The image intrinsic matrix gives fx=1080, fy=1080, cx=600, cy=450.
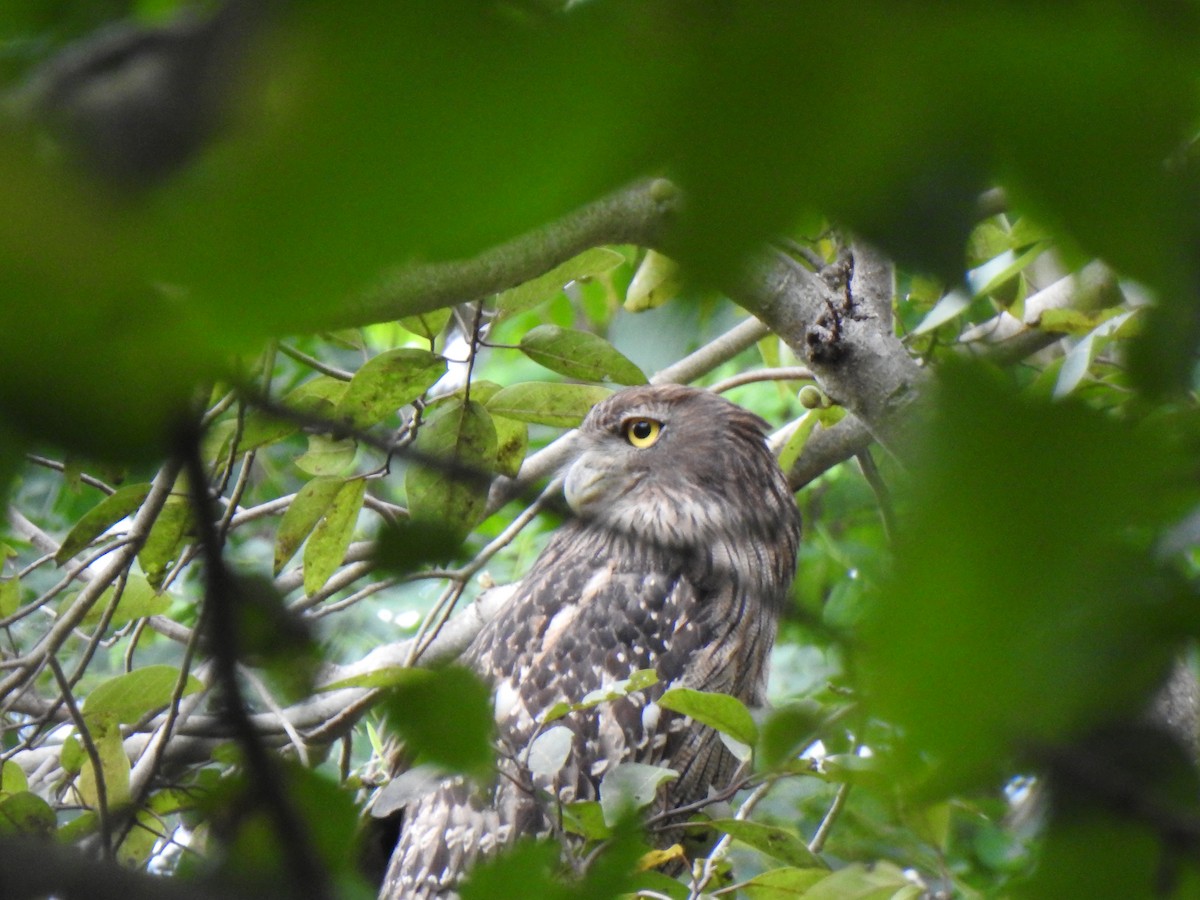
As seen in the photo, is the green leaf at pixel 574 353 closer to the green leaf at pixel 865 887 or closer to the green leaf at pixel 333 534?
the green leaf at pixel 333 534

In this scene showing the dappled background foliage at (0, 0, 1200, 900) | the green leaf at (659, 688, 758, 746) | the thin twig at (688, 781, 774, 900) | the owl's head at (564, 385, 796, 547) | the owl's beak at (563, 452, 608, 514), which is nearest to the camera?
the dappled background foliage at (0, 0, 1200, 900)

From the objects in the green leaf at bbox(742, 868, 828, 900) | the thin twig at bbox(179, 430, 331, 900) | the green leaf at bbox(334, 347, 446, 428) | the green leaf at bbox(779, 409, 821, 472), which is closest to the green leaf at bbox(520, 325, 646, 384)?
the green leaf at bbox(334, 347, 446, 428)

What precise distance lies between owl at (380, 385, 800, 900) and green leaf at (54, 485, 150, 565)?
99 centimetres

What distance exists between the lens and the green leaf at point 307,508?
197 cm

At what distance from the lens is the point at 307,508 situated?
1.98 meters

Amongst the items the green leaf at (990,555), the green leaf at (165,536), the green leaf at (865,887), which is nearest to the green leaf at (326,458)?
the green leaf at (165,536)

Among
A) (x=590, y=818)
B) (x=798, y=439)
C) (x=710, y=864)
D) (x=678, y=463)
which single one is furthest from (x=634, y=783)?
(x=678, y=463)

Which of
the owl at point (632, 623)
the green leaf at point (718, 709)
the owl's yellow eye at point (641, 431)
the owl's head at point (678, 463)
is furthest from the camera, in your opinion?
the owl's yellow eye at point (641, 431)

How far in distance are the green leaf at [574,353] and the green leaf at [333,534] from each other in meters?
0.44

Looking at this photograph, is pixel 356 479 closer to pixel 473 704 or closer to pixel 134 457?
pixel 473 704

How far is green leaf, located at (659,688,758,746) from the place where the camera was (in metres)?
1.46

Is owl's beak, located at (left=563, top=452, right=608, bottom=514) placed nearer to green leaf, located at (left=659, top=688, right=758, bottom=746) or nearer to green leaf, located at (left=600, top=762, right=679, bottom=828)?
green leaf, located at (left=600, top=762, right=679, bottom=828)

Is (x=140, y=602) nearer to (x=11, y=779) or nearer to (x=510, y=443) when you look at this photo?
(x=11, y=779)

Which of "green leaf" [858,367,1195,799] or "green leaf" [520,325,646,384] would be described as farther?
"green leaf" [520,325,646,384]
